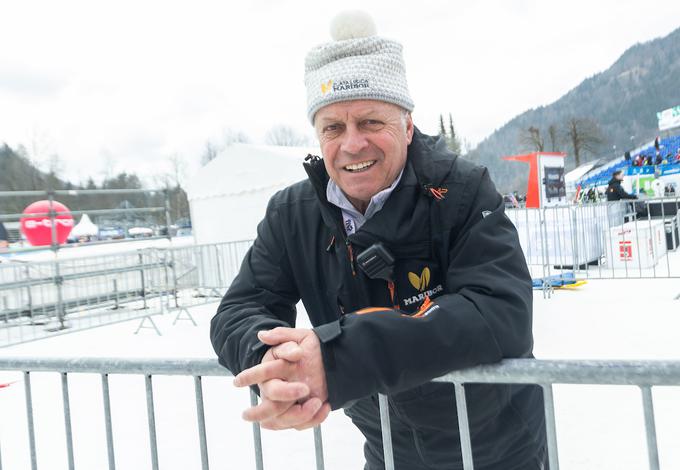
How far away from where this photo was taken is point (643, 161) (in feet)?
126

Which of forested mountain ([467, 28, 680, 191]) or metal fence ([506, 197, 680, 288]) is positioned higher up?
forested mountain ([467, 28, 680, 191])

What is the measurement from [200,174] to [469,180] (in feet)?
43.6

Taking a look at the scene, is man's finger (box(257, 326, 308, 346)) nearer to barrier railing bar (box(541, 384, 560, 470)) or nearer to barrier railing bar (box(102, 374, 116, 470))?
barrier railing bar (box(541, 384, 560, 470))

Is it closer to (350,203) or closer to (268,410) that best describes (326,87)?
(350,203)

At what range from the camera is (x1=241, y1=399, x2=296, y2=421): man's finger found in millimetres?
1150

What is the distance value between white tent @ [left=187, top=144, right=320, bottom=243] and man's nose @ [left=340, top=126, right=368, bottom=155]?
10.1m

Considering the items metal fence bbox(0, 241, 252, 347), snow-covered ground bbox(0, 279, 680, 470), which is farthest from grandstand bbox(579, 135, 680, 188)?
snow-covered ground bbox(0, 279, 680, 470)

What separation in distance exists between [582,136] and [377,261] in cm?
6522

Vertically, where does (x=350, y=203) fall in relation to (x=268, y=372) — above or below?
above

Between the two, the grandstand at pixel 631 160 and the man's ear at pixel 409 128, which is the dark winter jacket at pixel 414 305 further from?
the grandstand at pixel 631 160

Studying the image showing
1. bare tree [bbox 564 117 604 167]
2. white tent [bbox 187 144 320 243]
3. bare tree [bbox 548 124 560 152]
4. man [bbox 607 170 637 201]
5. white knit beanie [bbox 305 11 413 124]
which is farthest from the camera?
bare tree [bbox 548 124 560 152]

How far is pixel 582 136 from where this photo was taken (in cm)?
5953

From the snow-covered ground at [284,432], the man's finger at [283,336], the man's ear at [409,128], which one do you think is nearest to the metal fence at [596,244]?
the snow-covered ground at [284,432]

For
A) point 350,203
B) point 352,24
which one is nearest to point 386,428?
point 350,203
